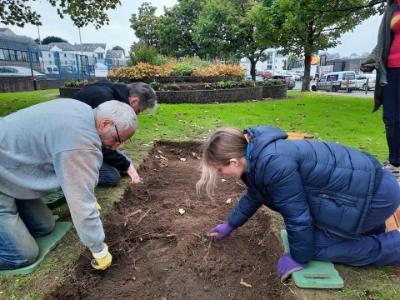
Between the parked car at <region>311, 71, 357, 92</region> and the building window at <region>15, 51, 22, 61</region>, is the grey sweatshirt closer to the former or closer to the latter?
the parked car at <region>311, 71, 357, 92</region>

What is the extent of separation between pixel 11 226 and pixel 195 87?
11.2 m

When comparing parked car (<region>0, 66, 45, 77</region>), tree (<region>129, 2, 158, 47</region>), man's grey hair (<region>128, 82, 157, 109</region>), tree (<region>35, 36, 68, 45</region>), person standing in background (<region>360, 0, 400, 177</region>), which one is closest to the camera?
man's grey hair (<region>128, 82, 157, 109</region>)

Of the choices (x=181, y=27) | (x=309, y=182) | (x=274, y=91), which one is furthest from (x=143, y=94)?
(x=181, y=27)

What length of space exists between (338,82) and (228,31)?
32.4ft

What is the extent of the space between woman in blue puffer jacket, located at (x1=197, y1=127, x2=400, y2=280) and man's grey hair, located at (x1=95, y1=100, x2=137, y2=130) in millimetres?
520

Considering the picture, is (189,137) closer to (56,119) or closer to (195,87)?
(56,119)

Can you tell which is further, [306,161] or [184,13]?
[184,13]

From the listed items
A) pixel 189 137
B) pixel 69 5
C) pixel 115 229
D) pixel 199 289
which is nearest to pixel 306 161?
pixel 199 289

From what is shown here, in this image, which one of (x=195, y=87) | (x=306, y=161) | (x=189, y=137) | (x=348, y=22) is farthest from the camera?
(x=348, y=22)

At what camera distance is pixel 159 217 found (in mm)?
3609

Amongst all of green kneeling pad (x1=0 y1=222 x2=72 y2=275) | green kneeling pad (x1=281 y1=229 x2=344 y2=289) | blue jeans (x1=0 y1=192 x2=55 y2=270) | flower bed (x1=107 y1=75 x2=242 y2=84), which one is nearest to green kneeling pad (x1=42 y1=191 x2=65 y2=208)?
green kneeling pad (x1=0 y1=222 x2=72 y2=275)

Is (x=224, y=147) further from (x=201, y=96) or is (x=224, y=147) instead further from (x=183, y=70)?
(x=183, y=70)

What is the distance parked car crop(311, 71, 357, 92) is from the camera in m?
27.0

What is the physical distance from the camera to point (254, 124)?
7.85 metres
